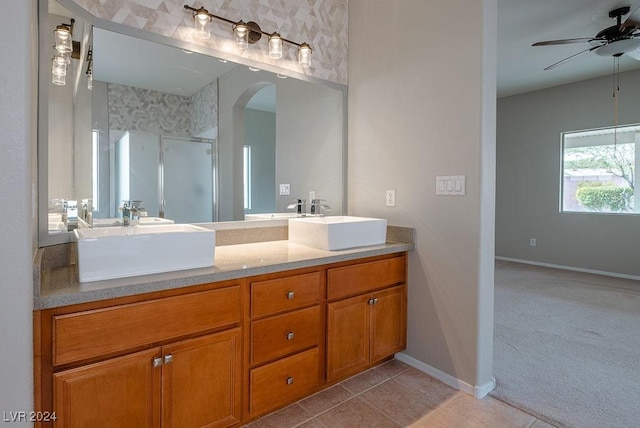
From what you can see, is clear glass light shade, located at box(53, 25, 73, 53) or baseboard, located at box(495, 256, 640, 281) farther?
baseboard, located at box(495, 256, 640, 281)

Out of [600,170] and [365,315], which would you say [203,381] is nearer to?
[365,315]

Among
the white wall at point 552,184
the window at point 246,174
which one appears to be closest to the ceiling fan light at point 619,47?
the white wall at point 552,184

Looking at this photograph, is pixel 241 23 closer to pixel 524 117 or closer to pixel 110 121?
pixel 110 121

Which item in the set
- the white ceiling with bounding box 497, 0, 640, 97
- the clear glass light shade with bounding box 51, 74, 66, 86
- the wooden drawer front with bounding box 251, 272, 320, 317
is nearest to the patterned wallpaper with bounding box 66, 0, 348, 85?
the clear glass light shade with bounding box 51, 74, 66, 86

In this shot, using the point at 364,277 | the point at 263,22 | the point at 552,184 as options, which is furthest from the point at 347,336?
the point at 552,184

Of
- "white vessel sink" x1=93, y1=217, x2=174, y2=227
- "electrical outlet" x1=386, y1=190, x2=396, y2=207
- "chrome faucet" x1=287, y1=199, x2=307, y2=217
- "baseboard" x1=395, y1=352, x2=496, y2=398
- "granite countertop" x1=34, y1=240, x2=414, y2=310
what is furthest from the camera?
"chrome faucet" x1=287, y1=199, x2=307, y2=217

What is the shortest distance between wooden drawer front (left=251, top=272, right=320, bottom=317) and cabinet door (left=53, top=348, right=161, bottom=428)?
17.9 inches

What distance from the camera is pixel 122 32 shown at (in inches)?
69.2

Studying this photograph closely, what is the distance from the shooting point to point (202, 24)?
6.40 ft

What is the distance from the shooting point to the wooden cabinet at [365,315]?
195 centimetres

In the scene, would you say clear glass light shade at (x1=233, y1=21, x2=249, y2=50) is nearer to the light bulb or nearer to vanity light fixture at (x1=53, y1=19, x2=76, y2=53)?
the light bulb

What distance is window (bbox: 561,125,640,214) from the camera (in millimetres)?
4723

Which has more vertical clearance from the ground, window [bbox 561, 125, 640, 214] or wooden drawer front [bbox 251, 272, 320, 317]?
window [bbox 561, 125, 640, 214]

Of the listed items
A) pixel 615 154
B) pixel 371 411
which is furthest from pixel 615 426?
pixel 615 154
